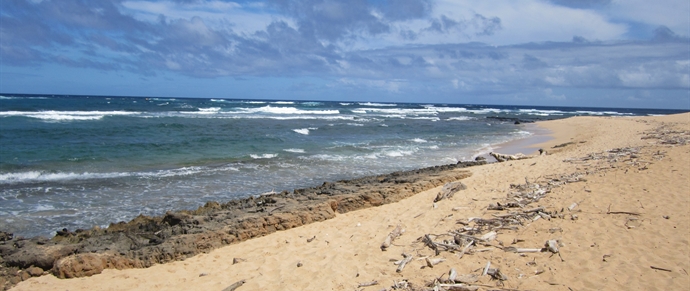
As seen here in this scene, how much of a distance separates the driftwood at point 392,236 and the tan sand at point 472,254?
78 mm

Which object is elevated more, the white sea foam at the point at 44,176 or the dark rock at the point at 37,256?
the dark rock at the point at 37,256

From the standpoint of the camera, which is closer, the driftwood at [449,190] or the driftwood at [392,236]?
the driftwood at [392,236]

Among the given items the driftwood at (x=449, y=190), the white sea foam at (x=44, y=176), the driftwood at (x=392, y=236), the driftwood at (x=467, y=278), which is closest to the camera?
the driftwood at (x=467, y=278)

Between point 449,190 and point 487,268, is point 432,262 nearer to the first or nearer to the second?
point 487,268

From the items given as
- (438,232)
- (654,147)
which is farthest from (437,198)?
(654,147)

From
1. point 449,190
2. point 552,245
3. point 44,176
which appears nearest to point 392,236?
point 552,245

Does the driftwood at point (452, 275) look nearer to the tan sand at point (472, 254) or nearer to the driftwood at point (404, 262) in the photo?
the tan sand at point (472, 254)

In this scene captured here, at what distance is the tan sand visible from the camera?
460 cm

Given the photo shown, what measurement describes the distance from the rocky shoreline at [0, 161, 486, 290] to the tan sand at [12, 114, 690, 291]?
182 millimetres

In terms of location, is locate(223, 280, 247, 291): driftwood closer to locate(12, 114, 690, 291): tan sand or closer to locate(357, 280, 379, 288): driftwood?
locate(12, 114, 690, 291): tan sand

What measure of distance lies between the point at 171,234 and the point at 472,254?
4632 millimetres

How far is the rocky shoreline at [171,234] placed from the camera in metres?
5.41

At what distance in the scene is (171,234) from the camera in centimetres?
646

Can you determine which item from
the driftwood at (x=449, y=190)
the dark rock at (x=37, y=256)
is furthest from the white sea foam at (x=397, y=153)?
the dark rock at (x=37, y=256)
